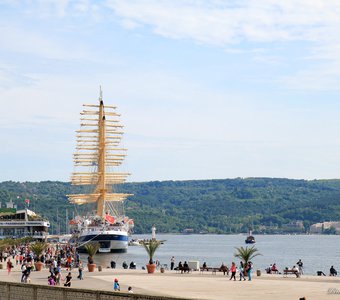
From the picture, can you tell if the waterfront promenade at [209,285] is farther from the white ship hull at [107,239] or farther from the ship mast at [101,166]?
the ship mast at [101,166]

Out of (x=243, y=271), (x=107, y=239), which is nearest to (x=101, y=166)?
(x=107, y=239)

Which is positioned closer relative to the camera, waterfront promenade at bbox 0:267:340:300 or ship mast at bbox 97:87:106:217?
waterfront promenade at bbox 0:267:340:300

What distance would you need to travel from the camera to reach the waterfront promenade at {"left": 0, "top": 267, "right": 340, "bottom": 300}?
131ft

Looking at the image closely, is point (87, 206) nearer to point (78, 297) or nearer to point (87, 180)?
point (87, 180)

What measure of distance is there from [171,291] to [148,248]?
2092cm

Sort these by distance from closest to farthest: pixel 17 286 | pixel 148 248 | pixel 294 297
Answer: pixel 17 286 < pixel 294 297 < pixel 148 248

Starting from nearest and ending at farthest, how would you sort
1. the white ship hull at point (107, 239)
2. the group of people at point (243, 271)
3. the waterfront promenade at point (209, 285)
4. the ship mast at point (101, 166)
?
the waterfront promenade at point (209, 285) → the group of people at point (243, 271) → the white ship hull at point (107, 239) → the ship mast at point (101, 166)

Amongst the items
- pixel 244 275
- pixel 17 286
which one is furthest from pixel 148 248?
pixel 17 286

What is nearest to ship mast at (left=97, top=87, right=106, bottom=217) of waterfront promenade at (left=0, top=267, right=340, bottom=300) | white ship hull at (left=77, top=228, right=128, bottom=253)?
white ship hull at (left=77, top=228, right=128, bottom=253)

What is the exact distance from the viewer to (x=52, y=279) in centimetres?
4650

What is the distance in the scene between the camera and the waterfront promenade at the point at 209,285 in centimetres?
3994

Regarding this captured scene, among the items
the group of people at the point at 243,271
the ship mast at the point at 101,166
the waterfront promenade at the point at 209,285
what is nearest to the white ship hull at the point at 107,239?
the ship mast at the point at 101,166

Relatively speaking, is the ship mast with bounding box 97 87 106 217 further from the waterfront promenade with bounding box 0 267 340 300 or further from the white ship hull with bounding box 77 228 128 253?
the waterfront promenade with bounding box 0 267 340 300

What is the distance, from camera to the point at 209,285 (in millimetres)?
46781
